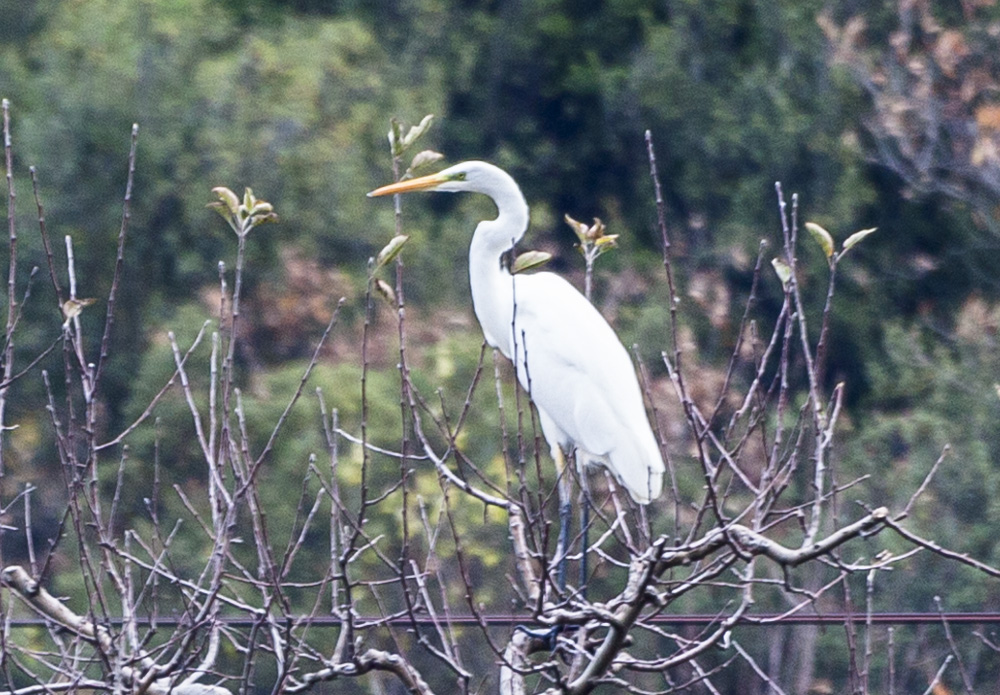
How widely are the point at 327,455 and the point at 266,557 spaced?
5.84 metres

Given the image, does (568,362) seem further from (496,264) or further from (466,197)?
(466,197)

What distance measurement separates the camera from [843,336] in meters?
11.5

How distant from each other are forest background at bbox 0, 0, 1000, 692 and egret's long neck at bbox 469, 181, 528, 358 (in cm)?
355

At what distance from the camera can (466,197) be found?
12117 millimetres

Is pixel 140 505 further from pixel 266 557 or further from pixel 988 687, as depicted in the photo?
pixel 266 557

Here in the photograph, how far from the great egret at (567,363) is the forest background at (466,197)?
3.47 m

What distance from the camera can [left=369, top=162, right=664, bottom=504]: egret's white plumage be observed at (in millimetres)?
4004

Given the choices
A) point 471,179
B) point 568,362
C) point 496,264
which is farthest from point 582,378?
point 471,179

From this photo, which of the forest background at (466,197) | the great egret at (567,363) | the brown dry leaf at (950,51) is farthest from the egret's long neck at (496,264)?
the brown dry leaf at (950,51)

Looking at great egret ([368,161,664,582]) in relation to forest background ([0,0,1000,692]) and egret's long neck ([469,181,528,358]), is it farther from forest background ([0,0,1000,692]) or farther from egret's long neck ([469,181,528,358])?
forest background ([0,0,1000,692])

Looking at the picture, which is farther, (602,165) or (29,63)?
(602,165)

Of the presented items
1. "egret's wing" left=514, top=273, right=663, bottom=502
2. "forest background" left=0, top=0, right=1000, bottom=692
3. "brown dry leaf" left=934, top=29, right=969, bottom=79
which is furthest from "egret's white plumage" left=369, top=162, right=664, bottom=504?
"brown dry leaf" left=934, top=29, right=969, bottom=79

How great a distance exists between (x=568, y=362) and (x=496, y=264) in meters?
0.37

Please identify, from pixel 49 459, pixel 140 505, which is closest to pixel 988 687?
pixel 140 505
